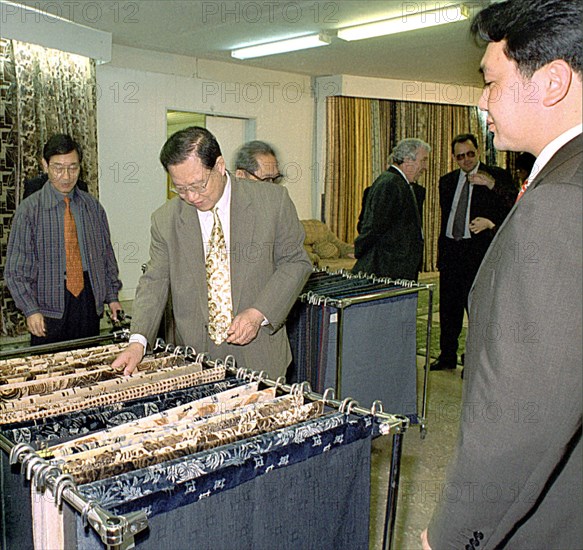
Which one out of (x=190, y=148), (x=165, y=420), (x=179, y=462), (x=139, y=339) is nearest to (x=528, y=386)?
(x=179, y=462)

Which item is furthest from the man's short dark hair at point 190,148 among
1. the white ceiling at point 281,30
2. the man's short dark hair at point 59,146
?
the white ceiling at point 281,30

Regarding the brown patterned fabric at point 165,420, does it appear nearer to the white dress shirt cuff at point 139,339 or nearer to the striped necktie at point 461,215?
the white dress shirt cuff at point 139,339

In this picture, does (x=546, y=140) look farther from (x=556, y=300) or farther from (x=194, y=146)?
(x=194, y=146)

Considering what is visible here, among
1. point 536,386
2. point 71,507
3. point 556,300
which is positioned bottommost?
point 71,507

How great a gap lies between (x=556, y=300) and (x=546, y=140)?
262 mm

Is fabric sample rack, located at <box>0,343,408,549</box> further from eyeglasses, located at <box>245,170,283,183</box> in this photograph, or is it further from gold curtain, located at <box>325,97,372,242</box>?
gold curtain, located at <box>325,97,372,242</box>

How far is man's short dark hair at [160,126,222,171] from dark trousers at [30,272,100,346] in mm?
1365

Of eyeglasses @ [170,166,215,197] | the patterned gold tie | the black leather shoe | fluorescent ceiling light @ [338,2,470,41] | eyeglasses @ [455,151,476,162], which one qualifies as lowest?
the black leather shoe

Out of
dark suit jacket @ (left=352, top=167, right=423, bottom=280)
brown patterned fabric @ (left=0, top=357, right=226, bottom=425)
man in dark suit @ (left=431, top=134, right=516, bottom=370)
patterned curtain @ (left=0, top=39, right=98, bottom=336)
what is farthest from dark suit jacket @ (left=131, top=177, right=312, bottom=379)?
patterned curtain @ (left=0, top=39, right=98, bottom=336)

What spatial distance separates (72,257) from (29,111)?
11.2ft

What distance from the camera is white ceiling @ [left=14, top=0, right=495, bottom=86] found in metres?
5.32

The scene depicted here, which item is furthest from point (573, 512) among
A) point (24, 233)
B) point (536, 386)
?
point (24, 233)

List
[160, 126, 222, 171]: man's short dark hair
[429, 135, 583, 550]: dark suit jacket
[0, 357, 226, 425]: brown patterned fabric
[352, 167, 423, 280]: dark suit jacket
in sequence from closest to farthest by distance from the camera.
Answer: [429, 135, 583, 550]: dark suit jacket → [0, 357, 226, 425]: brown patterned fabric → [160, 126, 222, 171]: man's short dark hair → [352, 167, 423, 280]: dark suit jacket

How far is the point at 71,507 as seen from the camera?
110cm
